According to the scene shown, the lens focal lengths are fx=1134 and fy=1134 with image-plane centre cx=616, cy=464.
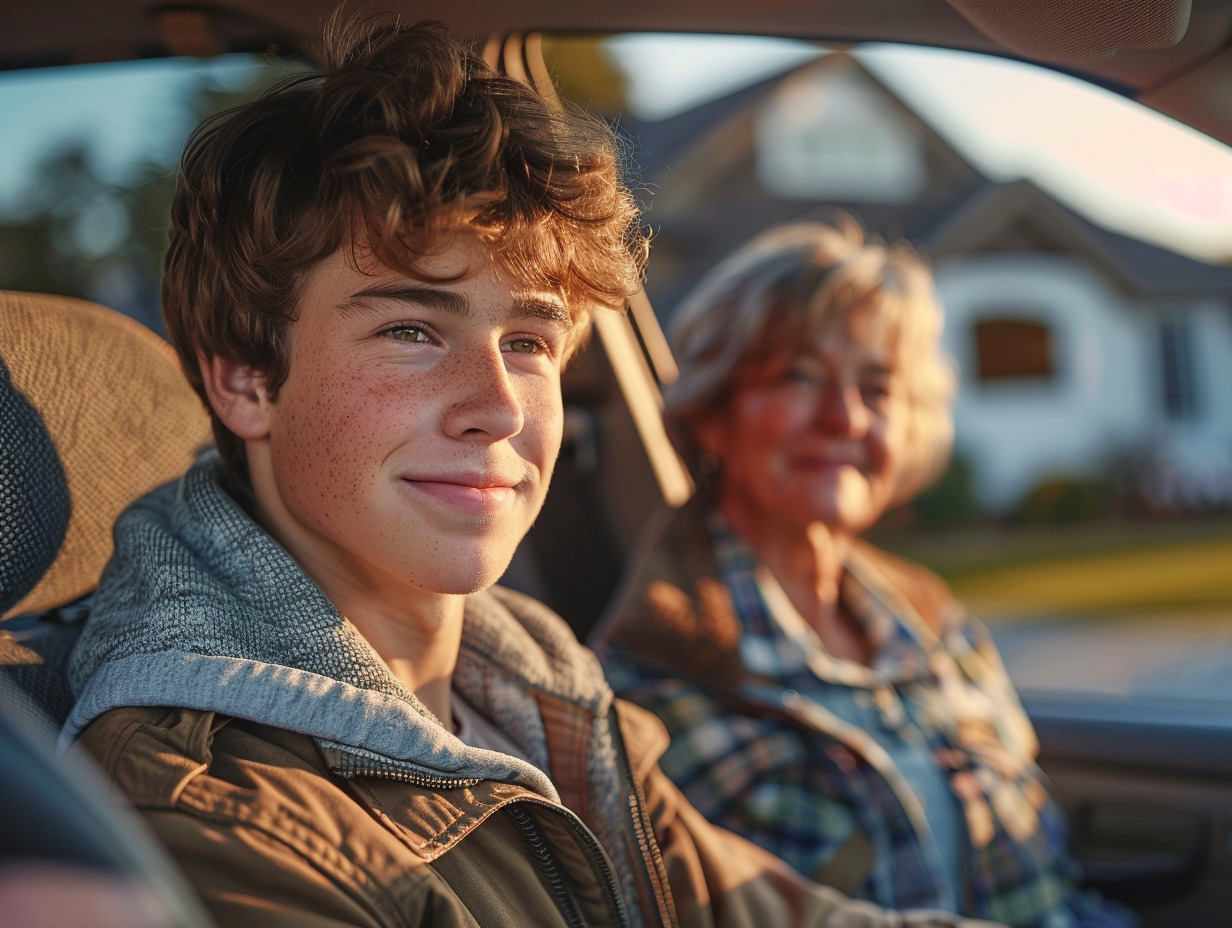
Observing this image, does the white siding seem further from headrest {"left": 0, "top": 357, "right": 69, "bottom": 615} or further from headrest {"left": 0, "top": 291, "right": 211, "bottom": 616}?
headrest {"left": 0, "top": 357, "right": 69, "bottom": 615}

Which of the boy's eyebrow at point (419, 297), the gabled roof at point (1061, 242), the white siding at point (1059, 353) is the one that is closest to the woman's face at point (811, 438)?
the boy's eyebrow at point (419, 297)

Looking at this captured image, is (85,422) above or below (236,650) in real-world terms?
above

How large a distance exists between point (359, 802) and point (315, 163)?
27.8 inches

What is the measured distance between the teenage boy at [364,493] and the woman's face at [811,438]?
1.13m

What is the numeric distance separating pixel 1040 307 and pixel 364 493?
1047 inches

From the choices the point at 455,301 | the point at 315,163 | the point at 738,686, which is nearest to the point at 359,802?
the point at 455,301

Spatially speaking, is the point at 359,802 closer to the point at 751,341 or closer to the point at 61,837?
the point at 61,837

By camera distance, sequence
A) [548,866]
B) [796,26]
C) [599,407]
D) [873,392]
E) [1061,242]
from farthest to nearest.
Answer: [1061,242], [599,407], [873,392], [796,26], [548,866]

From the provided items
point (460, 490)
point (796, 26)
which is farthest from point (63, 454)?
point (796, 26)

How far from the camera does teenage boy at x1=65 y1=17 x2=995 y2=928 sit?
3.64 feet

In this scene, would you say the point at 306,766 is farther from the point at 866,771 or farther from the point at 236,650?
the point at 866,771

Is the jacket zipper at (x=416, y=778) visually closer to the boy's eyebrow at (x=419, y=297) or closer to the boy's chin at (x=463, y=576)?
the boy's chin at (x=463, y=576)

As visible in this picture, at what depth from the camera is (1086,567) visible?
18453 millimetres

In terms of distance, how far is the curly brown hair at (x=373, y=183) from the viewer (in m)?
1.24
